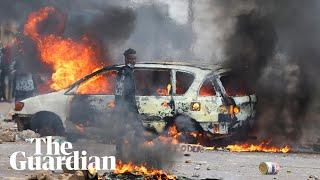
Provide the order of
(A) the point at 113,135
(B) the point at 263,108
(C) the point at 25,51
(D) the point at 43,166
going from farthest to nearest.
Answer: (C) the point at 25,51 → (B) the point at 263,108 → (A) the point at 113,135 → (D) the point at 43,166

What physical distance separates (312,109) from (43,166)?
583 cm

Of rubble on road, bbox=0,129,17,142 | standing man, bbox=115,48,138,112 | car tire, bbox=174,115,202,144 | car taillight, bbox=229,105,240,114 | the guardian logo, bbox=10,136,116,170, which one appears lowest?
the guardian logo, bbox=10,136,116,170

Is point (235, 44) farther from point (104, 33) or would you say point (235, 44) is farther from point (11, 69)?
point (11, 69)

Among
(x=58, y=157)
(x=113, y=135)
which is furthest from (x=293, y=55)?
(x=58, y=157)

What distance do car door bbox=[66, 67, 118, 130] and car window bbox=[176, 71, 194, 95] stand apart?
1293mm

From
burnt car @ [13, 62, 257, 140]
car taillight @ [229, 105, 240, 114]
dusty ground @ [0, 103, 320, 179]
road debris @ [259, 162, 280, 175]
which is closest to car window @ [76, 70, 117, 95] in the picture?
burnt car @ [13, 62, 257, 140]

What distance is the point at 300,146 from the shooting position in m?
12.1

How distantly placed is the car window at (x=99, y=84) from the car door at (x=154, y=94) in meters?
0.51

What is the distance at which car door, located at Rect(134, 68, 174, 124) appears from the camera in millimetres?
11281

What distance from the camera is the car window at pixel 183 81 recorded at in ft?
37.1

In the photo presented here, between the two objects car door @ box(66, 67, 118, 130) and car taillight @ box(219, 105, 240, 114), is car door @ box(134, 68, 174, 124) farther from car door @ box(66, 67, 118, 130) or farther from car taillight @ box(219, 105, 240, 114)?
car taillight @ box(219, 105, 240, 114)

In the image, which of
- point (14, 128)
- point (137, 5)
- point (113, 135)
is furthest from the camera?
point (137, 5)

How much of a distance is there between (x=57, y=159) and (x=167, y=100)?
2715mm

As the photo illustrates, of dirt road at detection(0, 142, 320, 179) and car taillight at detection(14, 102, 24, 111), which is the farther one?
car taillight at detection(14, 102, 24, 111)
